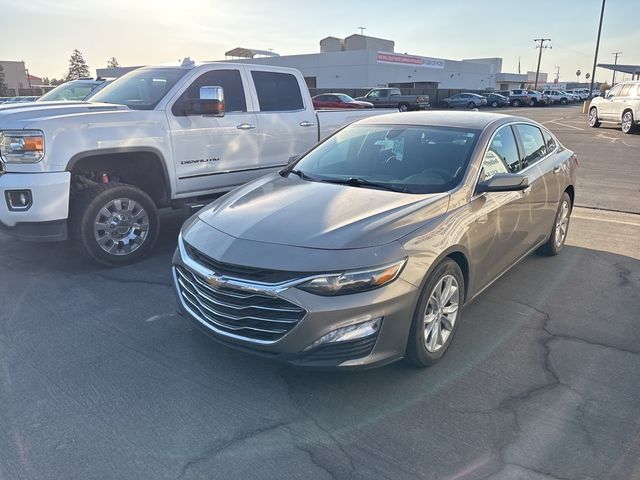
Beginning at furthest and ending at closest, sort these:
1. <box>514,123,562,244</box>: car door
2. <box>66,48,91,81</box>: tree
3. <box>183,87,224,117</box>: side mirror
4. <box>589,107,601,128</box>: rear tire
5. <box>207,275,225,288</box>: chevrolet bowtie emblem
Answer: <box>66,48,91,81</box>: tree, <box>589,107,601,128</box>: rear tire, <box>183,87,224,117</box>: side mirror, <box>514,123,562,244</box>: car door, <box>207,275,225,288</box>: chevrolet bowtie emblem

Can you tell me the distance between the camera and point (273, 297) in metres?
2.95

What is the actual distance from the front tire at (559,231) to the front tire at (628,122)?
17681mm

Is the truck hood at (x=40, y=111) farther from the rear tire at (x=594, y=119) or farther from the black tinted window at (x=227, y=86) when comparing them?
the rear tire at (x=594, y=119)

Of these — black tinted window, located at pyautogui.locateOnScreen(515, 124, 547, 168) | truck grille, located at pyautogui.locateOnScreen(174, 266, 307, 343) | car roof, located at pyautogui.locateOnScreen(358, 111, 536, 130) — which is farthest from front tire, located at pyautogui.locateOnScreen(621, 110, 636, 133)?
truck grille, located at pyautogui.locateOnScreen(174, 266, 307, 343)

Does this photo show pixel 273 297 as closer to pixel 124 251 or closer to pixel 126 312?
pixel 126 312

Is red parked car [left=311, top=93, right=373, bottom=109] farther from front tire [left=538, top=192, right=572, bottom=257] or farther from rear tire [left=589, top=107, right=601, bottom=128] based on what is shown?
front tire [left=538, top=192, right=572, bottom=257]

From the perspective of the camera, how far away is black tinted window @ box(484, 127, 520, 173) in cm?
419

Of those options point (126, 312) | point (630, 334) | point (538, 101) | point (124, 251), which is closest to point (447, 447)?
point (630, 334)

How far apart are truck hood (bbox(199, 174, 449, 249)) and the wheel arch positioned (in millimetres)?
1817

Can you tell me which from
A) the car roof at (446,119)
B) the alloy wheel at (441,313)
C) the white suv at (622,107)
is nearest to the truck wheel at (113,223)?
the car roof at (446,119)

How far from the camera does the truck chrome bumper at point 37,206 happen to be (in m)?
4.78

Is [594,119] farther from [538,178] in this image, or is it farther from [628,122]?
[538,178]

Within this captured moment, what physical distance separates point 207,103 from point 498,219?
3.30 metres

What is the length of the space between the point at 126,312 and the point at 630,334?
13.4 feet
